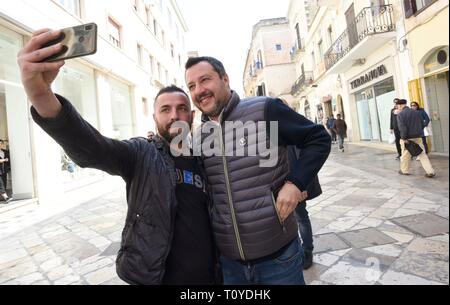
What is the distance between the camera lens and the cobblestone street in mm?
2684

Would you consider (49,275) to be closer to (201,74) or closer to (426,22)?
(201,74)

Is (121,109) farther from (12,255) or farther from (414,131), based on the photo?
(414,131)

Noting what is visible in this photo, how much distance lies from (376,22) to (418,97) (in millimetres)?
3706

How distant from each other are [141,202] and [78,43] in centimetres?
65

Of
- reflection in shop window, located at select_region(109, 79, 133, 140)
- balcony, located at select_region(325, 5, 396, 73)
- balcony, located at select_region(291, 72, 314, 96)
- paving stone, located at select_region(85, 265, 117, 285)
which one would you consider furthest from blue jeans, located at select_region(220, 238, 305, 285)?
balcony, located at select_region(291, 72, 314, 96)

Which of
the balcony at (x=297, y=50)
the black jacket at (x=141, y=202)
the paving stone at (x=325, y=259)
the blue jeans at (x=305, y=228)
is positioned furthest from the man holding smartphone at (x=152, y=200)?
the balcony at (x=297, y=50)

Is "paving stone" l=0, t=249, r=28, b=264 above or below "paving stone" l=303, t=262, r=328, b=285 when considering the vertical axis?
above

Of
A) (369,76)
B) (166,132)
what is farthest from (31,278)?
(369,76)

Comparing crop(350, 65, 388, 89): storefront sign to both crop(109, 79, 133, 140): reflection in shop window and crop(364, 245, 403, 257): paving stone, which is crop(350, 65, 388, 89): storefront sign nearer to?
crop(364, 245, 403, 257): paving stone

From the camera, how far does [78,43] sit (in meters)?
0.86

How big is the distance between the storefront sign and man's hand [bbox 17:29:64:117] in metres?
12.6

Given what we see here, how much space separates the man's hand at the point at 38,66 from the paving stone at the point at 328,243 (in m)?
3.16

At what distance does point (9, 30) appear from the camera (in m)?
7.21
